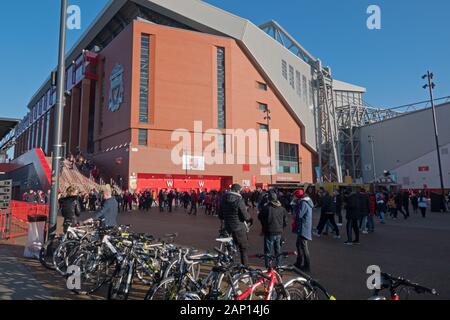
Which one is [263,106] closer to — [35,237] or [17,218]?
[17,218]

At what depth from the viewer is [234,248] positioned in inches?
267

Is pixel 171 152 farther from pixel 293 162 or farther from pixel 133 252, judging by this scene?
pixel 133 252

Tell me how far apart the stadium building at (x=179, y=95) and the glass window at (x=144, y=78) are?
0.39 feet

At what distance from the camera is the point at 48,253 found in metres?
7.84

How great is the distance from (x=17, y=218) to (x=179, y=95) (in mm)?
29035

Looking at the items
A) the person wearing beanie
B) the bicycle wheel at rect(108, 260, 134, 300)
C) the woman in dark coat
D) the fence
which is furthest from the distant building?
the bicycle wheel at rect(108, 260, 134, 300)

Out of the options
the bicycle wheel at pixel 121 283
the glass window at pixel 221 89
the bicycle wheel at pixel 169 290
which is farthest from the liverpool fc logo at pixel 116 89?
the bicycle wheel at pixel 169 290

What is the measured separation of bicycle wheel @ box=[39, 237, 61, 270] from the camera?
7.50 m

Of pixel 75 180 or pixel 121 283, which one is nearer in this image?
pixel 121 283

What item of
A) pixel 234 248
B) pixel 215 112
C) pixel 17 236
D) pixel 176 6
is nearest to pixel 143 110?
pixel 215 112

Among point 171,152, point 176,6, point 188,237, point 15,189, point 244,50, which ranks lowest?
point 188,237

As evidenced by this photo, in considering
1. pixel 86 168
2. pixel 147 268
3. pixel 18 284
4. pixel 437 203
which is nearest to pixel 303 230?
pixel 147 268

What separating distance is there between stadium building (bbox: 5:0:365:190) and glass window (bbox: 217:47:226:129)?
0.13 meters
